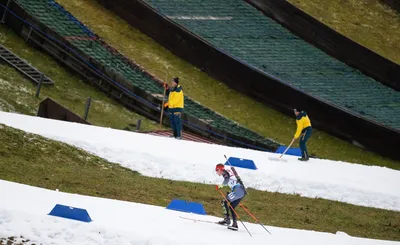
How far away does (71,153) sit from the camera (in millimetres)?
28719

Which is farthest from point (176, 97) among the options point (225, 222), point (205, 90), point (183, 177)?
point (205, 90)

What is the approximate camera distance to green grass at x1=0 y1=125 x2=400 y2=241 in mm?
25203

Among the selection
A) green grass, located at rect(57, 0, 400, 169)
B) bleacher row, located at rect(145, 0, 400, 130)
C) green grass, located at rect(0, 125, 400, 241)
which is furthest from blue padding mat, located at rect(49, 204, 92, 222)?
bleacher row, located at rect(145, 0, 400, 130)

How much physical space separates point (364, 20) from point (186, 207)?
32689 mm

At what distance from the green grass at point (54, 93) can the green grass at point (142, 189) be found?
9.55m

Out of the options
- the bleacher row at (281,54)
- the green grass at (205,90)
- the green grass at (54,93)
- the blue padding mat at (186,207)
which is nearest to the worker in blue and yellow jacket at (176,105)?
the green grass at (54,93)

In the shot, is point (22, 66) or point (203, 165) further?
point (22, 66)

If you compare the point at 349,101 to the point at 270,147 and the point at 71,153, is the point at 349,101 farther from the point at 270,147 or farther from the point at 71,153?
the point at 71,153

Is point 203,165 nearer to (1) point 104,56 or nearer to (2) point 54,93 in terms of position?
(2) point 54,93

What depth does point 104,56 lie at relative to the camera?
44.6m

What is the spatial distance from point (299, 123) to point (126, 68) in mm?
14245

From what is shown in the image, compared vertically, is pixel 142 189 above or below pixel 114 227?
above

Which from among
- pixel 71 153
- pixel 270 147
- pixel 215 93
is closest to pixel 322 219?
pixel 71 153

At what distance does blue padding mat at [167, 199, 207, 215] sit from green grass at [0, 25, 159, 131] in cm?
1459
